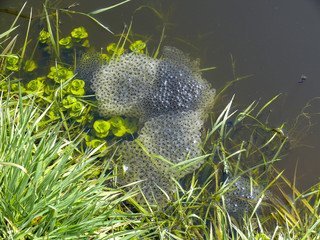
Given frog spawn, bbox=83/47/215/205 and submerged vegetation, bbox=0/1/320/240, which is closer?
submerged vegetation, bbox=0/1/320/240

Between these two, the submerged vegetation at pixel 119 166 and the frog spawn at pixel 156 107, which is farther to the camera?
the frog spawn at pixel 156 107

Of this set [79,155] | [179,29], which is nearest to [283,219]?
[79,155]

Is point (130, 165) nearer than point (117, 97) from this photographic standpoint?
Yes

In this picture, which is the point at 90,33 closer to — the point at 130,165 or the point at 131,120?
the point at 131,120

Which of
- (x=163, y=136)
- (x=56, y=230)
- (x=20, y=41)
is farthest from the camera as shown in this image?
(x=20, y=41)

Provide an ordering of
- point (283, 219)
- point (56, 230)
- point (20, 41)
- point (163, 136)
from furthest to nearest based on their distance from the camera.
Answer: point (20, 41) < point (163, 136) < point (283, 219) < point (56, 230)
